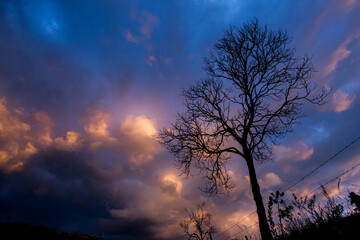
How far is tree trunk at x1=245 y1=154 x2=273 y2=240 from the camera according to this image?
25.6ft

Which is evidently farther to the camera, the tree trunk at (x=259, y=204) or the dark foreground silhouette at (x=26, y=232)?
the dark foreground silhouette at (x=26, y=232)

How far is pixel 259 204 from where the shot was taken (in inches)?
331

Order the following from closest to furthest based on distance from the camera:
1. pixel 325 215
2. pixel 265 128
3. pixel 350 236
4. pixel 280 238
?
pixel 350 236 → pixel 325 215 → pixel 280 238 → pixel 265 128

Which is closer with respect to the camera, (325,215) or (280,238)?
(325,215)

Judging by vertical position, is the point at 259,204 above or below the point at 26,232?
below

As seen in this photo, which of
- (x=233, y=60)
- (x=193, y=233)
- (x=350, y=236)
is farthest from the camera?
(x=193, y=233)

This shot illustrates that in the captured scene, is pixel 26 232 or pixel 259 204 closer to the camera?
pixel 259 204

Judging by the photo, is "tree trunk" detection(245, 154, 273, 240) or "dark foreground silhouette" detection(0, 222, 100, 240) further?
"dark foreground silhouette" detection(0, 222, 100, 240)

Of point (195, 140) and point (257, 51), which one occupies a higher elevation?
point (257, 51)

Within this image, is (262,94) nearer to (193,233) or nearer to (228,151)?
(228,151)

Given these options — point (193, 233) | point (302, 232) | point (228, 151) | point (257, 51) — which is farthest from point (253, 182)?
point (193, 233)

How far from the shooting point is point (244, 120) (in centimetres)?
1061

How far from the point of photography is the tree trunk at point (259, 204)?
7.80 meters

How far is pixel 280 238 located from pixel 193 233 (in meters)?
37.1
